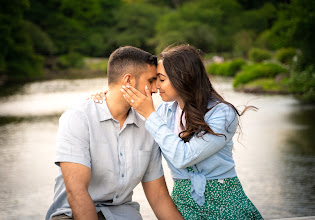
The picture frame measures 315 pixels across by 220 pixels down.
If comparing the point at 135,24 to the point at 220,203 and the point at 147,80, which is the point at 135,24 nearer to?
the point at 147,80

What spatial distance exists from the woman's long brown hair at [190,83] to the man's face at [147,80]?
0.10 metres

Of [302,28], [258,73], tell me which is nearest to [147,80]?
[302,28]

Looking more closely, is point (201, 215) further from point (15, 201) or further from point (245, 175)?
point (245, 175)

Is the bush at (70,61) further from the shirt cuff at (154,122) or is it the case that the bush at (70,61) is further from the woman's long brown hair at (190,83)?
the shirt cuff at (154,122)

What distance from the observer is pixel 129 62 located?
2541mm

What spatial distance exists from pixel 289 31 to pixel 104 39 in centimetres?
3524

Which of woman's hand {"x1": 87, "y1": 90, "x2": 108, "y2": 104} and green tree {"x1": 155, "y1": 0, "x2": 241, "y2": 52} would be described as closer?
woman's hand {"x1": 87, "y1": 90, "x2": 108, "y2": 104}

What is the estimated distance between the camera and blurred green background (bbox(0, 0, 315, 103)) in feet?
95.6

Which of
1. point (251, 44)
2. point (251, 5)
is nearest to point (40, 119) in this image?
point (251, 44)

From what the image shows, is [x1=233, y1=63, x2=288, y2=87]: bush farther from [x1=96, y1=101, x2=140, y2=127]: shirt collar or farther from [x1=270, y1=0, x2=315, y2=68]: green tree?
[x1=96, y1=101, x2=140, y2=127]: shirt collar

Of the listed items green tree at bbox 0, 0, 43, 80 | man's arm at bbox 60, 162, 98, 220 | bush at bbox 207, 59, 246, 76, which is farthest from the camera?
green tree at bbox 0, 0, 43, 80

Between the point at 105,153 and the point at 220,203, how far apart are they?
26.4 inches

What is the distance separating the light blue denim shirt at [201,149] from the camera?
7.44 ft

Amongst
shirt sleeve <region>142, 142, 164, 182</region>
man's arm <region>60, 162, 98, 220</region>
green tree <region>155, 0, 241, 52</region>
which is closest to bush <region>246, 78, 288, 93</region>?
shirt sleeve <region>142, 142, 164, 182</region>
